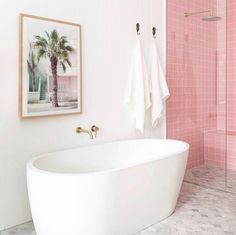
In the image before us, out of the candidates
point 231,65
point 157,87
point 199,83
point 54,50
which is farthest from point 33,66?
point 231,65

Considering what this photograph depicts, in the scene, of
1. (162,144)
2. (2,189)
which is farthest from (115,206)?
(162,144)

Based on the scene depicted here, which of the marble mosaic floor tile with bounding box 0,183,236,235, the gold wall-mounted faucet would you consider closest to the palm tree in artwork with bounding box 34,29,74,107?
the gold wall-mounted faucet

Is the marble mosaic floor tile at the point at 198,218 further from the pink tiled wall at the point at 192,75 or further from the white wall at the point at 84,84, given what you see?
the pink tiled wall at the point at 192,75

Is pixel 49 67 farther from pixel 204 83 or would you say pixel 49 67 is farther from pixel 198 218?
pixel 204 83

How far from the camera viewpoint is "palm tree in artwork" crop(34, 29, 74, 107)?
2.66m

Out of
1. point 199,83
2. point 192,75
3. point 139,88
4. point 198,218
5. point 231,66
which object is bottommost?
point 198,218

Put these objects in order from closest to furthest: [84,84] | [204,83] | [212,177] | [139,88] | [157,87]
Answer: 1. [84,84]
2. [139,88]
3. [157,87]
4. [212,177]
5. [204,83]

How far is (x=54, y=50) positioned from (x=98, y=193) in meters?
1.41

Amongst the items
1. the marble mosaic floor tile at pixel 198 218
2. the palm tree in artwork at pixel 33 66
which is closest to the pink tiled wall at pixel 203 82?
the marble mosaic floor tile at pixel 198 218

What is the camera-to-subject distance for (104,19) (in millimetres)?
3150

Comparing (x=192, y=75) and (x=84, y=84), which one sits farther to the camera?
(x=192, y=75)

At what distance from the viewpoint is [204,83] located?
4.21 m

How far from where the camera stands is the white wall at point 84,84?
8.19 feet

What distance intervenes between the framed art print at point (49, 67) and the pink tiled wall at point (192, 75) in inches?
58.3
